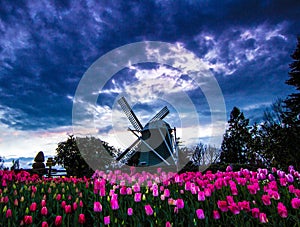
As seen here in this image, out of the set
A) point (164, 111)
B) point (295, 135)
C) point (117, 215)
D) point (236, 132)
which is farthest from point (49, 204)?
point (236, 132)

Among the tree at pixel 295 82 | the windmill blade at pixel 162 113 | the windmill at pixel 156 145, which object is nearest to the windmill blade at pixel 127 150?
the windmill at pixel 156 145

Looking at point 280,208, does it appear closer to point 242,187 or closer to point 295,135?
point 242,187

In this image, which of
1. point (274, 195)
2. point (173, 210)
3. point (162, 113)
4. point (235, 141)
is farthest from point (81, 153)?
point (235, 141)

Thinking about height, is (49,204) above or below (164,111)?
below

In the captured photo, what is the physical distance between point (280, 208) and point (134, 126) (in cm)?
1770

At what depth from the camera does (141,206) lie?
3.54m

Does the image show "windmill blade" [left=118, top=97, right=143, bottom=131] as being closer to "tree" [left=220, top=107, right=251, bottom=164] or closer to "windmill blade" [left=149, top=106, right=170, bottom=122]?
"windmill blade" [left=149, top=106, right=170, bottom=122]

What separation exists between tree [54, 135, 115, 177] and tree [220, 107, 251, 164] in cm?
1897

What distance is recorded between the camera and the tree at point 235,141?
105 feet

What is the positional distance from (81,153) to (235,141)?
25375 millimetres

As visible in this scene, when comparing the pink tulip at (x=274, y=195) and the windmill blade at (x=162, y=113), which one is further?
the windmill blade at (x=162, y=113)

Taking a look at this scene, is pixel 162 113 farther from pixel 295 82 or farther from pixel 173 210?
pixel 173 210

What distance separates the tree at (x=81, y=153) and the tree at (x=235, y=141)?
1897 cm

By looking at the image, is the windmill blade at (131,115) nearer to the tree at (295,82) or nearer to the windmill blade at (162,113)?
the windmill blade at (162,113)
